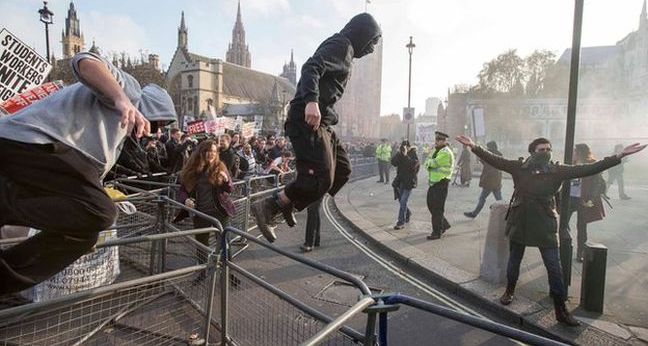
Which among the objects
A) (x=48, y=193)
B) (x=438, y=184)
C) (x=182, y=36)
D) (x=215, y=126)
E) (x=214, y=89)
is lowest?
(x=438, y=184)

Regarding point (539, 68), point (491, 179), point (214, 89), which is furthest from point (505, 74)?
point (491, 179)

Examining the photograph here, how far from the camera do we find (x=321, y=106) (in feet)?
10.1

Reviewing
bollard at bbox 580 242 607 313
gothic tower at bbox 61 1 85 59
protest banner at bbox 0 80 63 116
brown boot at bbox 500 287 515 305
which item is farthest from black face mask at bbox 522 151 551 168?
gothic tower at bbox 61 1 85 59

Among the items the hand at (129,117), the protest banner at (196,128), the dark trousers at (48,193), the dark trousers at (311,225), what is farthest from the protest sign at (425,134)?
the dark trousers at (48,193)

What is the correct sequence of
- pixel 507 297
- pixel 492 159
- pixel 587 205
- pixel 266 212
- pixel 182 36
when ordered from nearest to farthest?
pixel 266 212 → pixel 507 297 → pixel 492 159 → pixel 587 205 → pixel 182 36

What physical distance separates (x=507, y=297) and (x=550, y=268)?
0.61 m

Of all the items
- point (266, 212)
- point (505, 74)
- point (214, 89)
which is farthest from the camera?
point (214, 89)

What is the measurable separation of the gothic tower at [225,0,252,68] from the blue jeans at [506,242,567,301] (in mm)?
99561

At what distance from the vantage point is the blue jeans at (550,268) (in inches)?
177

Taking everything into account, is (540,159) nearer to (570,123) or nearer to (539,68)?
(570,123)

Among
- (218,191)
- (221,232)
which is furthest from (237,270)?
(218,191)

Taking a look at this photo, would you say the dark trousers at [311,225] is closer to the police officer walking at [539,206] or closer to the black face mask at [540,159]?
the police officer walking at [539,206]

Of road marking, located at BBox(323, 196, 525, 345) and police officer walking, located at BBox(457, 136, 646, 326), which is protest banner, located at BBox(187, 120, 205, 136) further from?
police officer walking, located at BBox(457, 136, 646, 326)

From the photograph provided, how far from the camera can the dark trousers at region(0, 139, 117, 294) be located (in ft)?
6.14
